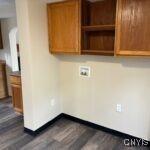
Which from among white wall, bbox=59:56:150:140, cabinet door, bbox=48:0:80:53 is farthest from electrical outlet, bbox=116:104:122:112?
cabinet door, bbox=48:0:80:53

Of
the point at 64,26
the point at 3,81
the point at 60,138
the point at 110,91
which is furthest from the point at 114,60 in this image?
the point at 3,81

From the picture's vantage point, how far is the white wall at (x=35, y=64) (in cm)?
229

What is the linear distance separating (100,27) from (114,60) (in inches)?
21.0

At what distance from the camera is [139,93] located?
226cm

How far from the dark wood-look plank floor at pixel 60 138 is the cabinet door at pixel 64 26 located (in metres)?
1.37

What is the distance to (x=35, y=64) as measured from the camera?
8.04ft

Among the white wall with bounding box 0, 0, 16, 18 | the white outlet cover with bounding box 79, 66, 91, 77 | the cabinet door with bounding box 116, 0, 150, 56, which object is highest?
the white wall with bounding box 0, 0, 16, 18

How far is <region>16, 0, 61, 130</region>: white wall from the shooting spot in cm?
229

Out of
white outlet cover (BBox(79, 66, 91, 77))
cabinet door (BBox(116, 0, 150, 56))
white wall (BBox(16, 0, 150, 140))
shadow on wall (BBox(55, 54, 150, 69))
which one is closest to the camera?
cabinet door (BBox(116, 0, 150, 56))

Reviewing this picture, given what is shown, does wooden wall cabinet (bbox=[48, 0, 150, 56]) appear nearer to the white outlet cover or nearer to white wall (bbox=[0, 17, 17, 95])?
the white outlet cover

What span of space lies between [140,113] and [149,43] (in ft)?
3.42

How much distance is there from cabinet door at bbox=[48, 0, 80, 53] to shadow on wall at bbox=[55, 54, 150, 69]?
0.33 meters

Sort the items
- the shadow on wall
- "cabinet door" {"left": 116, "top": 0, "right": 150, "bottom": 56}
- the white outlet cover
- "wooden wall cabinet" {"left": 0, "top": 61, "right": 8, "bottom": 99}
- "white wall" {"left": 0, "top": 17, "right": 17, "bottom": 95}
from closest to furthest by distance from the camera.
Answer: "cabinet door" {"left": 116, "top": 0, "right": 150, "bottom": 56} < the shadow on wall < the white outlet cover < "white wall" {"left": 0, "top": 17, "right": 17, "bottom": 95} < "wooden wall cabinet" {"left": 0, "top": 61, "right": 8, "bottom": 99}
